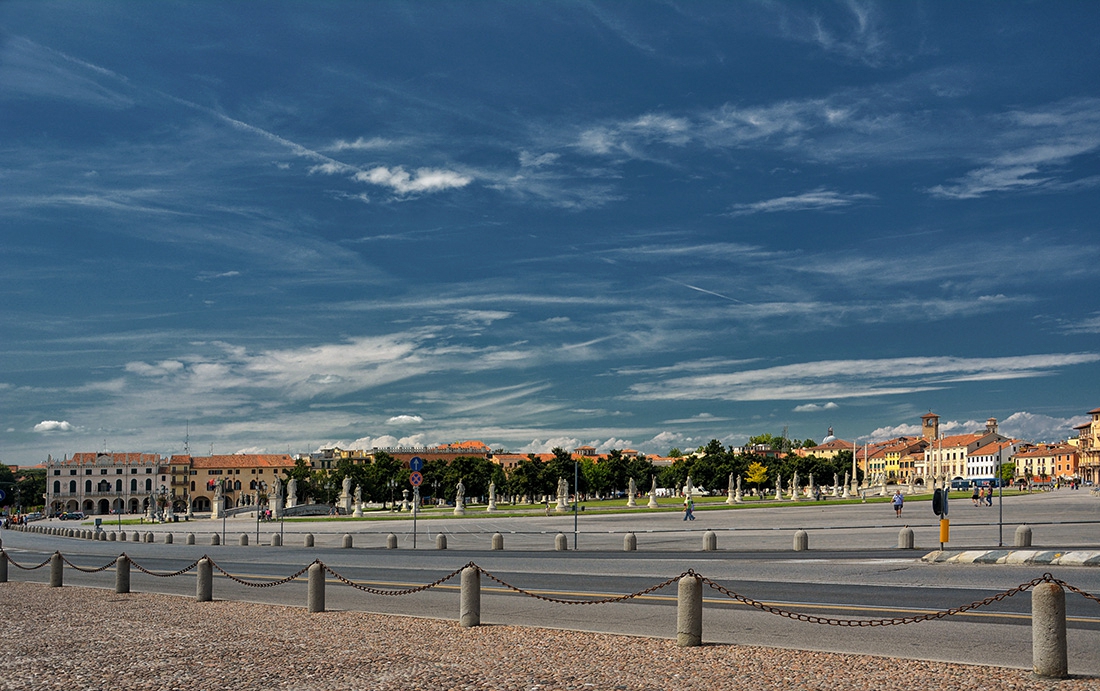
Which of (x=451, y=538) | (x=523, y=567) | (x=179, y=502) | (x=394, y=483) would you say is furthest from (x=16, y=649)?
(x=179, y=502)

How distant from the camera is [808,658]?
1080 centimetres

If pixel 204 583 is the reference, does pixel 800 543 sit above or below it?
below

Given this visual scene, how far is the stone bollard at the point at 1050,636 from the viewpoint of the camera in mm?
9531

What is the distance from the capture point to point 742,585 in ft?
62.3

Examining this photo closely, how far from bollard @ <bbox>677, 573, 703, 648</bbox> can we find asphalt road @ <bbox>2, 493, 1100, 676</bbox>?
1.98 feet

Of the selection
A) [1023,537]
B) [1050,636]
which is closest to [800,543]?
[1023,537]

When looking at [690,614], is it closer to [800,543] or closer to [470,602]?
[470,602]

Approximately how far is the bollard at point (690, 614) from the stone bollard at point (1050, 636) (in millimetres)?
3951

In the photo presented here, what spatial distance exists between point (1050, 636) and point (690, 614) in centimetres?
426

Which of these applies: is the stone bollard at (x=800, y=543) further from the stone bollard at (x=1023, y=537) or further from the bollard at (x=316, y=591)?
the bollard at (x=316, y=591)

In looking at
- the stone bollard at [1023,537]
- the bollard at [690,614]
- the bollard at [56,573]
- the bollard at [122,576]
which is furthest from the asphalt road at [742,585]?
the stone bollard at [1023,537]

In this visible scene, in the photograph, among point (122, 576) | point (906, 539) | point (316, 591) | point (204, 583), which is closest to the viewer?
point (316, 591)

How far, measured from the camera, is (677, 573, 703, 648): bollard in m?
11.9

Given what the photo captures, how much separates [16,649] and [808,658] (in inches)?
467
